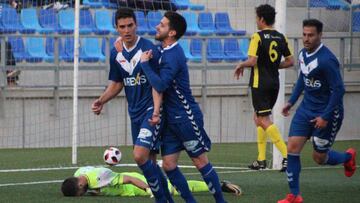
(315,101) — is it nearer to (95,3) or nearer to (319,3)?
(95,3)

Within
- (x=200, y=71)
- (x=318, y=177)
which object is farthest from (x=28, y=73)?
(x=318, y=177)

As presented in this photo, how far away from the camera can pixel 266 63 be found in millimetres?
13266

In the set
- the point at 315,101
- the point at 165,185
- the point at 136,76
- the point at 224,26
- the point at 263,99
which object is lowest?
the point at 165,185

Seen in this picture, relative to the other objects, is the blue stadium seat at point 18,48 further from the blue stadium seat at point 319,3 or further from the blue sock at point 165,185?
the blue sock at point 165,185

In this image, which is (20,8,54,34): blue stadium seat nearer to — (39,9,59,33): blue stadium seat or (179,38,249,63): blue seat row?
(39,9,59,33): blue stadium seat

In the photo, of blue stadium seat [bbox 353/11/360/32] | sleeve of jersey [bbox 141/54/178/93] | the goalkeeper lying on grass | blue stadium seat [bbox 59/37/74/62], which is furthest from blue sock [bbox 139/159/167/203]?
blue stadium seat [bbox 353/11/360/32]

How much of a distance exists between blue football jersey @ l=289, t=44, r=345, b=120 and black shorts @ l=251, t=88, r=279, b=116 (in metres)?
2.53

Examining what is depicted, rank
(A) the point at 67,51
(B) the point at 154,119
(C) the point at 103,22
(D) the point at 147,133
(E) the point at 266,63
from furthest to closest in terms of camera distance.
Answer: (C) the point at 103,22, (A) the point at 67,51, (E) the point at 266,63, (D) the point at 147,133, (B) the point at 154,119

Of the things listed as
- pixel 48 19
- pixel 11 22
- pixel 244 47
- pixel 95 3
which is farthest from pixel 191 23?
pixel 11 22

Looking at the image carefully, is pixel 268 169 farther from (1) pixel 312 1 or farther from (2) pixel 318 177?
(1) pixel 312 1

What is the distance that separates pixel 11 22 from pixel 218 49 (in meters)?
4.38

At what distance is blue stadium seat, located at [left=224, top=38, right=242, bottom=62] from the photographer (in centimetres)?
2039

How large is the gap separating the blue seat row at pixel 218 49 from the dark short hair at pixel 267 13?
7.18 metres

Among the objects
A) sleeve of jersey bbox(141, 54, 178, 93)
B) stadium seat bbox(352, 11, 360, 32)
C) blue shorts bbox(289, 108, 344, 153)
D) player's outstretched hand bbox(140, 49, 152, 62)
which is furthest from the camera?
stadium seat bbox(352, 11, 360, 32)
